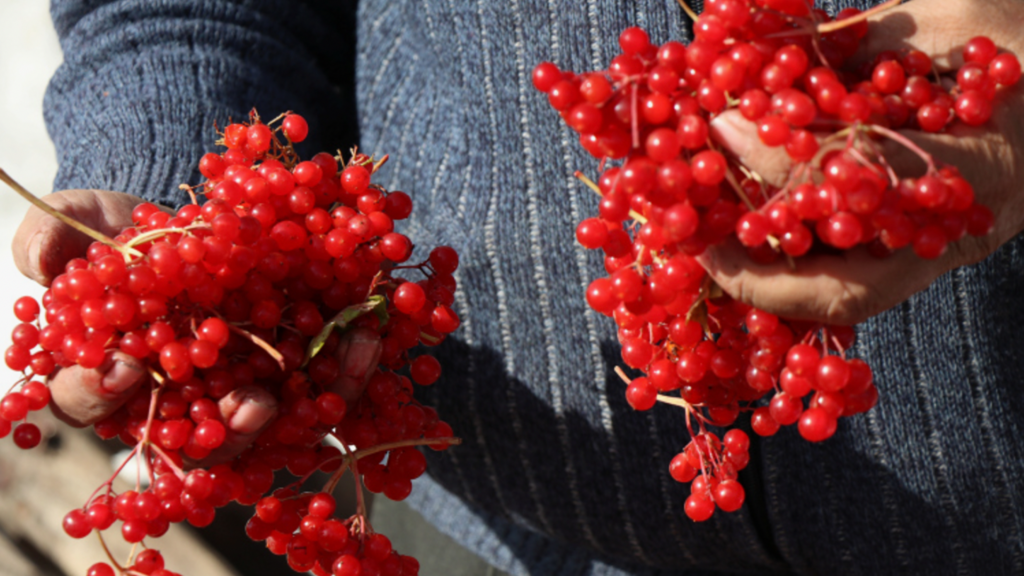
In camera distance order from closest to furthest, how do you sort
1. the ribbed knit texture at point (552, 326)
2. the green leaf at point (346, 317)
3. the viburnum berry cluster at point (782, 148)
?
the viburnum berry cluster at point (782, 148), the green leaf at point (346, 317), the ribbed knit texture at point (552, 326)

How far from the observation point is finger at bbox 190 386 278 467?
1.40 feet

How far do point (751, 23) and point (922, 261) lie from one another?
16 cm

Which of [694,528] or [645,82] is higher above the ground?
[645,82]

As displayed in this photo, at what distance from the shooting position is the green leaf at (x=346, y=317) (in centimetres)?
45

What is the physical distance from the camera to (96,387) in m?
0.42

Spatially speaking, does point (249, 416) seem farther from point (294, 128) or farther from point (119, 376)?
point (294, 128)

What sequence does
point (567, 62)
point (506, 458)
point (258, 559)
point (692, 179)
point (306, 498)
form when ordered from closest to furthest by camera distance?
point (692, 179), point (306, 498), point (567, 62), point (506, 458), point (258, 559)

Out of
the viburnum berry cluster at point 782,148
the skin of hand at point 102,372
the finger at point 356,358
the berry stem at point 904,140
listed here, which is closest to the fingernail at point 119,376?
the skin of hand at point 102,372

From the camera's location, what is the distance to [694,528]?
29.1 inches

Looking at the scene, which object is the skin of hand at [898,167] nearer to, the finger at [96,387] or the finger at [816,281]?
the finger at [816,281]

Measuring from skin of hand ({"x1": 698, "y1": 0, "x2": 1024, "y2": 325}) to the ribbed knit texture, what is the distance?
9.9 inches

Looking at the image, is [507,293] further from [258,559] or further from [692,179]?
[258,559]

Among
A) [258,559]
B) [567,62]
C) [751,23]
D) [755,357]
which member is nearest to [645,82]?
[751,23]

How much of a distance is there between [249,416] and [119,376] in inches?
2.9
